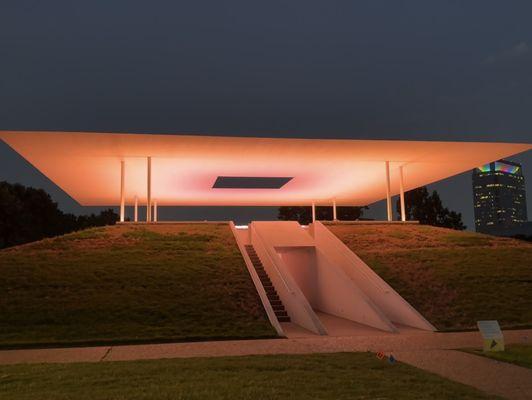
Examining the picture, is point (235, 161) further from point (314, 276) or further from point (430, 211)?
point (430, 211)

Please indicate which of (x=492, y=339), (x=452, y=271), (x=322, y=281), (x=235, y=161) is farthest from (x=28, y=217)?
(x=492, y=339)

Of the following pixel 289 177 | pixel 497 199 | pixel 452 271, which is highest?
pixel 497 199

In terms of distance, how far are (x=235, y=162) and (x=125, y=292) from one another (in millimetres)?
9420

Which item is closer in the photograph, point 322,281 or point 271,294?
point 271,294

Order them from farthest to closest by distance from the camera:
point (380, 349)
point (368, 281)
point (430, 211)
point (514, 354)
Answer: point (430, 211), point (368, 281), point (380, 349), point (514, 354)

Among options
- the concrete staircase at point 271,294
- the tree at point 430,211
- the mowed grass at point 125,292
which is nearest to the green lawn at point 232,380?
the mowed grass at point 125,292

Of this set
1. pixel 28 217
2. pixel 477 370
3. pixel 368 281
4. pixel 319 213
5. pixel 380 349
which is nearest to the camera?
pixel 477 370

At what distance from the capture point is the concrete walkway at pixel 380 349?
6395 millimetres

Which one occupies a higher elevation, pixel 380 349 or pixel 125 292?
pixel 125 292

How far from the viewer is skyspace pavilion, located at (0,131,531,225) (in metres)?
17.1

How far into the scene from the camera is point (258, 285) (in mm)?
12586

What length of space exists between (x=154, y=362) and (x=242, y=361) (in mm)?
1270

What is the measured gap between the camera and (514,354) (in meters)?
7.72

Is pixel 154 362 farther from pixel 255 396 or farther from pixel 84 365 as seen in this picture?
pixel 255 396
